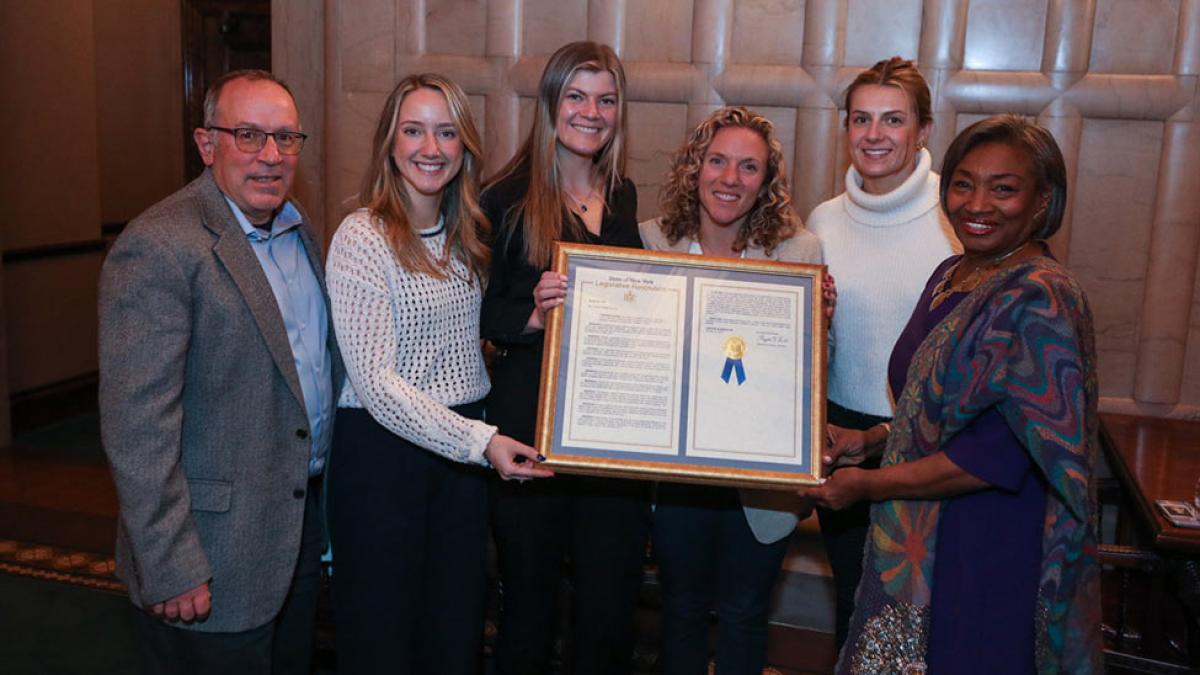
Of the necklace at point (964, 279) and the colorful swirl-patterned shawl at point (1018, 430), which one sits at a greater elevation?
the necklace at point (964, 279)

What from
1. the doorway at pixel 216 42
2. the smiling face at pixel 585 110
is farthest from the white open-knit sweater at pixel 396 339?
the doorway at pixel 216 42

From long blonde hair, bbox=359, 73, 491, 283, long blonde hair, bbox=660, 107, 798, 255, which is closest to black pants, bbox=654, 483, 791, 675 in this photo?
long blonde hair, bbox=660, 107, 798, 255

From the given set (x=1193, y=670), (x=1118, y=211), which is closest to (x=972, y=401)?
(x=1193, y=670)

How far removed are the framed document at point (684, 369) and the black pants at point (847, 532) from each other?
14.9 inches

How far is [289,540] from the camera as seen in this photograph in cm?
238

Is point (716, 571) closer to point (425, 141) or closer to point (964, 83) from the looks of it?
point (425, 141)

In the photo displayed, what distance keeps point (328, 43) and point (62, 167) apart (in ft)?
7.75

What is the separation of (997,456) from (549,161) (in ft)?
4.46

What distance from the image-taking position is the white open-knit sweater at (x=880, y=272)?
2.73 metres

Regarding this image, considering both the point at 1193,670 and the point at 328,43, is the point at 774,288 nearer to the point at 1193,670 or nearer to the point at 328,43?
the point at 1193,670

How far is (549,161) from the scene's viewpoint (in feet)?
8.91

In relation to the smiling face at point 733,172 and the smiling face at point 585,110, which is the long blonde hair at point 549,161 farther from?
the smiling face at point 733,172

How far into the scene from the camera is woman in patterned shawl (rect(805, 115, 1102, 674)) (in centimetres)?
191

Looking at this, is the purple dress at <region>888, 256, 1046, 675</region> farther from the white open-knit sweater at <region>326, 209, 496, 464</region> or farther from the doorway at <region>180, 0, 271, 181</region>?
the doorway at <region>180, 0, 271, 181</region>
